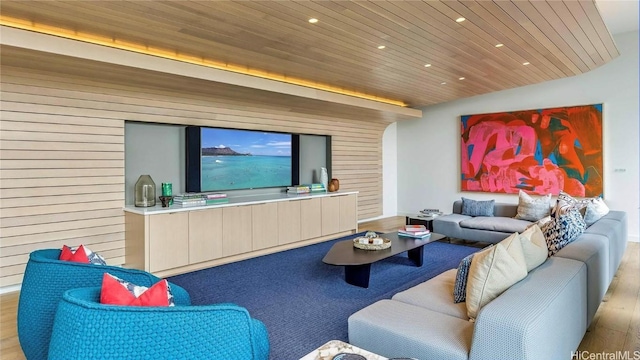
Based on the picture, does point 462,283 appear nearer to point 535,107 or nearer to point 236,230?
point 236,230

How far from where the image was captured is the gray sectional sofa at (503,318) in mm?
1600

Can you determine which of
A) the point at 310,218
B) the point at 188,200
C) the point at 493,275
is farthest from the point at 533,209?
the point at 188,200

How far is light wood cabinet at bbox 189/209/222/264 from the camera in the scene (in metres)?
4.34

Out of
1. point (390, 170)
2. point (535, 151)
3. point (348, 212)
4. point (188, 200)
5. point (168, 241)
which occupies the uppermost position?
point (535, 151)

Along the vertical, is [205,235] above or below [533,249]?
below

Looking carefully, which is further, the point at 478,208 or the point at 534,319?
the point at 478,208

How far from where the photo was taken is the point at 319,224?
232 inches

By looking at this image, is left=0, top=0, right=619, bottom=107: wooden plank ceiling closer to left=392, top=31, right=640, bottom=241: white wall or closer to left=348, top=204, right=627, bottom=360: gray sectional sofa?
left=392, top=31, right=640, bottom=241: white wall

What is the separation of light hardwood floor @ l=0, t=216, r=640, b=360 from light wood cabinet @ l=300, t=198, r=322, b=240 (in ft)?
11.2

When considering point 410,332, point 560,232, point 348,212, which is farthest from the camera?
point 348,212

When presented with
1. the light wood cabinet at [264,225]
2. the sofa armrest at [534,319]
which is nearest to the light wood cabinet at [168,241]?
the light wood cabinet at [264,225]

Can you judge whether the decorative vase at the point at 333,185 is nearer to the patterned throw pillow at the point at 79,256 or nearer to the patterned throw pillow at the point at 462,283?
the patterned throw pillow at the point at 462,283

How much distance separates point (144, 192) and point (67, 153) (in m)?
0.87

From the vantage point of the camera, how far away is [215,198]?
482 centimetres
